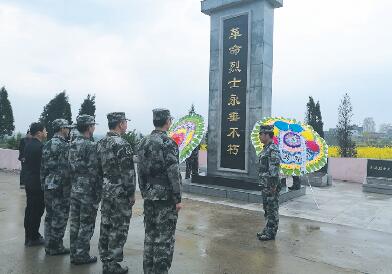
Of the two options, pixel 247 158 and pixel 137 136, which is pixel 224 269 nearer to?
pixel 247 158

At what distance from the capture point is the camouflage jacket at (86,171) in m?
4.31

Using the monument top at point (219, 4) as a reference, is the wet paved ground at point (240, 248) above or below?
below

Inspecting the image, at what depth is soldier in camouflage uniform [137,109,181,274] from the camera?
3.64 m

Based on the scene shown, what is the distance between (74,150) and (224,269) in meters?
2.38

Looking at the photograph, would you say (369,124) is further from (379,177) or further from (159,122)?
(159,122)

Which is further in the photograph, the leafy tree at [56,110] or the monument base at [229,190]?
the leafy tree at [56,110]

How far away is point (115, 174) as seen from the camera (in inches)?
156

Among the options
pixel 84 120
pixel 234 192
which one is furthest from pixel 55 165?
pixel 234 192

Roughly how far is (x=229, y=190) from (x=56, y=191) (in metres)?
5.60

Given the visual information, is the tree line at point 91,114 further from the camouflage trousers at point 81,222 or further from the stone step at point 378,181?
the camouflage trousers at point 81,222

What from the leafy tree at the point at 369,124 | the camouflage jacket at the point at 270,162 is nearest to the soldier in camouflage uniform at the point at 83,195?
the camouflage jacket at the point at 270,162

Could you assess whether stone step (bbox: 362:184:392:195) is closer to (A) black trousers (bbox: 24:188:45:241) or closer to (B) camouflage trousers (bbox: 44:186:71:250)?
(B) camouflage trousers (bbox: 44:186:71:250)

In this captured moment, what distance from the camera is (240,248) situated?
5.12 meters

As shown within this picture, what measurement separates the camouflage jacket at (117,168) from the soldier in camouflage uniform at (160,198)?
0.25m
